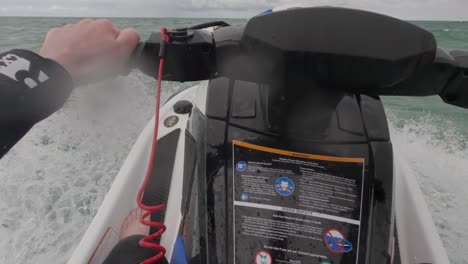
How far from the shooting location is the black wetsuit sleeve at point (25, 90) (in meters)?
0.65

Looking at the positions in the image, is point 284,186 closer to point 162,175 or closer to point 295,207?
point 295,207

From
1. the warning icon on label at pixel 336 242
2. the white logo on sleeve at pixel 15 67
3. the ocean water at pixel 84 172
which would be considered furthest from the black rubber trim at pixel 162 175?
the white logo on sleeve at pixel 15 67

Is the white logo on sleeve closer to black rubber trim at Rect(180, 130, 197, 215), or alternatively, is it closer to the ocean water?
the ocean water

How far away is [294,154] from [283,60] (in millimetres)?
298

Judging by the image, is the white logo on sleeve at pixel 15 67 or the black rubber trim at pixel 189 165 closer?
the white logo on sleeve at pixel 15 67

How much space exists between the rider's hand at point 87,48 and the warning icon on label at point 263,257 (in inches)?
21.9

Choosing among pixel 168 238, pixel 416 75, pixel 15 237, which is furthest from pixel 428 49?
pixel 15 237

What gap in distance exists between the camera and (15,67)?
26.7 inches

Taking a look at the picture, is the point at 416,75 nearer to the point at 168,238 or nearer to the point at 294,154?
the point at 294,154

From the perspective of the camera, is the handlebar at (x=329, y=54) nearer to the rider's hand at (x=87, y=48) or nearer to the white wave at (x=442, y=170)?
the rider's hand at (x=87, y=48)

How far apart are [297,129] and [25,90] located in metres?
0.63

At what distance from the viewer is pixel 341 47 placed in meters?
0.63

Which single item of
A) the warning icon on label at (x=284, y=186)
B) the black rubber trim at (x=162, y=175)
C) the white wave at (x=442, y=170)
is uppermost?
the warning icon on label at (x=284, y=186)

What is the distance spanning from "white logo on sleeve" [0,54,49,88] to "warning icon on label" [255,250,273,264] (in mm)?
622
